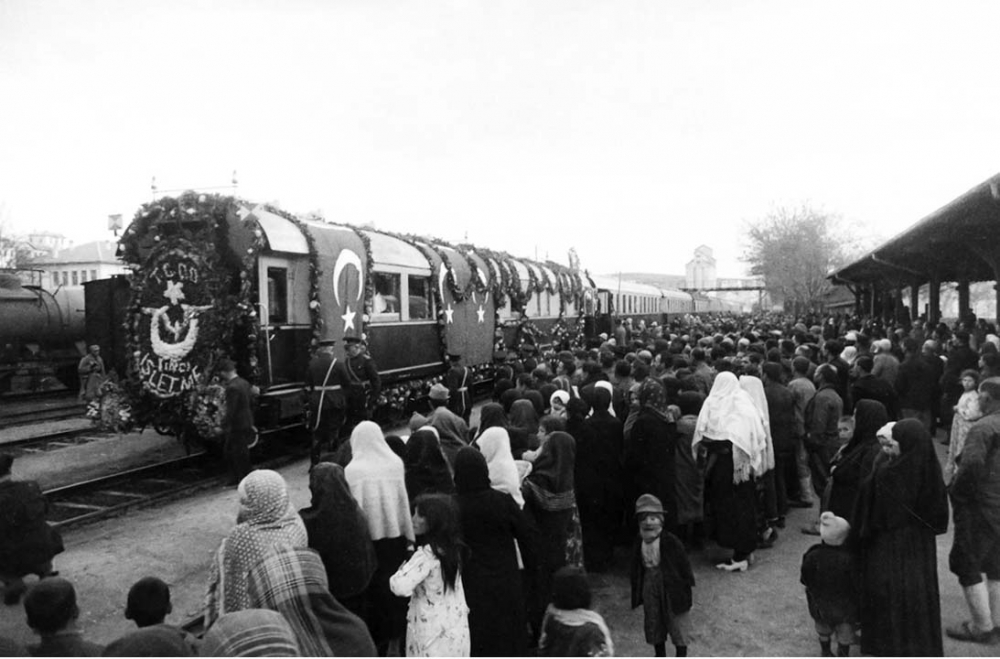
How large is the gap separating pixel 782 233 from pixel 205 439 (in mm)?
42316

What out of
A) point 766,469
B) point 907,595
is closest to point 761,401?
point 766,469

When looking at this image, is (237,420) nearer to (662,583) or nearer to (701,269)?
(662,583)

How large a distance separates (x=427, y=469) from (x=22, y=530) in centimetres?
326

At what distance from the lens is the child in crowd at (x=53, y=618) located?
3.18m

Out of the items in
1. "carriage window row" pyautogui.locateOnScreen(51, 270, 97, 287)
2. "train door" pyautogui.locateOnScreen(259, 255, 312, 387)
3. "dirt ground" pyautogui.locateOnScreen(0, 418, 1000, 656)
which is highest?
"carriage window row" pyautogui.locateOnScreen(51, 270, 97, 287)

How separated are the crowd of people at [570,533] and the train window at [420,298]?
5891mm

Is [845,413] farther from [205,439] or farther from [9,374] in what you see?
[9,374]

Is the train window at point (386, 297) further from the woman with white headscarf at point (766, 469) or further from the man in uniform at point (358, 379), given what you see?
the woman with white headscarf at point (766, 469)

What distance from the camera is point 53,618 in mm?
3188

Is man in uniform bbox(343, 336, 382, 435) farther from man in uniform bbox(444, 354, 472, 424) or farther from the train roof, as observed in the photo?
the train roof

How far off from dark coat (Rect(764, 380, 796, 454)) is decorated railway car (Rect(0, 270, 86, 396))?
58.6ft

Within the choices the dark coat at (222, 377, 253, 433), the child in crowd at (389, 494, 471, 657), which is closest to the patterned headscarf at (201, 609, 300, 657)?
the child in crowd at (389, 494, 471, 657)

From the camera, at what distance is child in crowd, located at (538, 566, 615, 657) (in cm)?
321

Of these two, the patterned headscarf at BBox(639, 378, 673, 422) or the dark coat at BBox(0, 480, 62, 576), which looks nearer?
the dark coat at BBox(0, 480, 62, 576)
